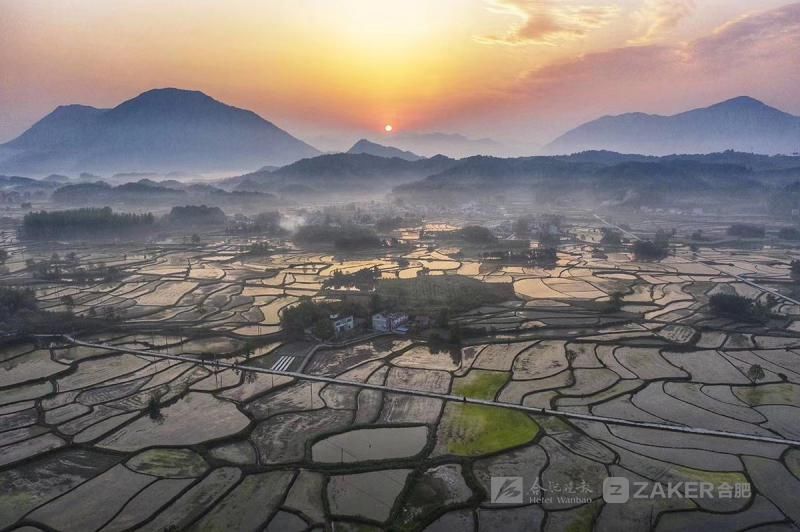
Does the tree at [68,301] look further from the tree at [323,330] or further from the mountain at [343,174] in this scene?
the mountain at [343,174]

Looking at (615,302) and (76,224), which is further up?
(76,224)

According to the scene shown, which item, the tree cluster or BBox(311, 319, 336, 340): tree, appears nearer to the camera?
BBox(311, 319, 336, 340): tree

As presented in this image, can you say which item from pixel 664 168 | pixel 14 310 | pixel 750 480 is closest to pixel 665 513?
pixel 750 480

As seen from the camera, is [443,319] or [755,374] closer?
[755,374]

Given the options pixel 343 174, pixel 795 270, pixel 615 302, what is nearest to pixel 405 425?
pixel 615 302

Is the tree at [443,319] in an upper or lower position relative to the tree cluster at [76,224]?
lower

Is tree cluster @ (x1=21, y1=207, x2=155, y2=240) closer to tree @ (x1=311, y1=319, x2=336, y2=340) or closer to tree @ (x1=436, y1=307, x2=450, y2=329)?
tree @ (x1=311, y1=319, x2=336, y2=340)

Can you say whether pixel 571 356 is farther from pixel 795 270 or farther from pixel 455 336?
pixel 795 270

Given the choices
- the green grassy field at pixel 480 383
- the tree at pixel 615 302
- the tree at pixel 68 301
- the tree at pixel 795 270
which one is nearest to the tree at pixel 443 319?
the green grassy field at pixel 480 383

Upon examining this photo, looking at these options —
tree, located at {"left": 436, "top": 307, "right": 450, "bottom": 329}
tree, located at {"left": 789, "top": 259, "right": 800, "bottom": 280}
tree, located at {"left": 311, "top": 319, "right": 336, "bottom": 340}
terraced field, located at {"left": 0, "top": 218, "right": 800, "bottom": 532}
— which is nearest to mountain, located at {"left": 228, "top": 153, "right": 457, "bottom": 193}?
tree, located at {"left": 789, "top": 259, "right": 800, "bottom": 280}

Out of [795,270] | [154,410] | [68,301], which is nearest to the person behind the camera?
[154,410]

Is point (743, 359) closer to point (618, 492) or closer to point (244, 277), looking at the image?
point (618, 492)

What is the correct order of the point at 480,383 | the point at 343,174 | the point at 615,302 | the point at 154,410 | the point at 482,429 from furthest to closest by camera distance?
the point at 343,174 < the point at 615,302 < the point at 480,383 < the point at 154,410 < the point at 482,429
